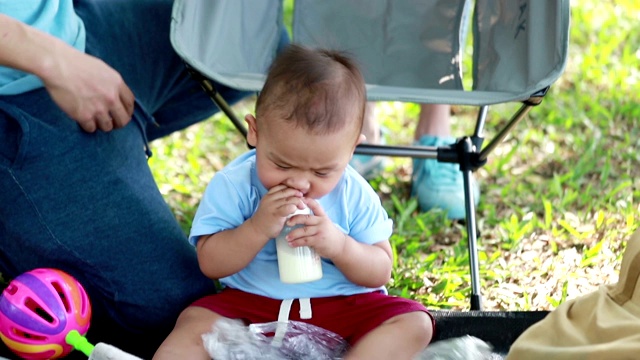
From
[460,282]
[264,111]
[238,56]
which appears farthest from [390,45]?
[264,111]

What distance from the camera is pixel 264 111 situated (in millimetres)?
1835

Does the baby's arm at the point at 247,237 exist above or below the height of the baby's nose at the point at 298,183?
below

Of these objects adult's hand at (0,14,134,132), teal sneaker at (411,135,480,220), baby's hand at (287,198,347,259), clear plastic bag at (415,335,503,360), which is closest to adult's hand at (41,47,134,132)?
adult's hand at (0,14,134,132)

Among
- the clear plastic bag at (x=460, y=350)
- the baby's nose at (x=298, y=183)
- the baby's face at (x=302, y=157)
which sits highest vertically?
the baby's face at (x=302, y=157)

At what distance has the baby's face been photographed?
1786mm

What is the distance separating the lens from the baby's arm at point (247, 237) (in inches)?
72.6

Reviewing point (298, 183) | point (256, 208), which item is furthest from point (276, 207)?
point (256, 208)

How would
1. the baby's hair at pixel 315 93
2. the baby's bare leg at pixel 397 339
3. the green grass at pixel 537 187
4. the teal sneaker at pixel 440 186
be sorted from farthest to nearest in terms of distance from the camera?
the teal sneaker at pixel 440 186
the green grass at pixel 537 187
the baby's bare leg at pixel 397 339
the baby's hair at pixel 315 93

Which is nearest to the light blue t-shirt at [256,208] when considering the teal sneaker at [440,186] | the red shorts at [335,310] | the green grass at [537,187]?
the red shorts at [335,310]

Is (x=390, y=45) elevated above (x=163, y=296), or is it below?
above

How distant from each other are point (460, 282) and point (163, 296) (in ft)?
2.67

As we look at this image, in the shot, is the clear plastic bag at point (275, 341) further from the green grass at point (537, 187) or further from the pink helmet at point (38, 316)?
the green grass at point (537, 187)

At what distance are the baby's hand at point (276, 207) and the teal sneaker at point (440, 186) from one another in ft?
3.60

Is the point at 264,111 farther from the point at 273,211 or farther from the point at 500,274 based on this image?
the point at 500,274
